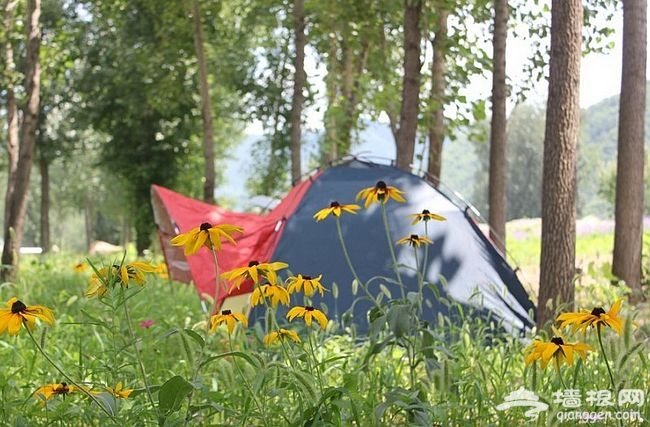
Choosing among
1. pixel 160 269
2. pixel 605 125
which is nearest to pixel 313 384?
pixel 160 269

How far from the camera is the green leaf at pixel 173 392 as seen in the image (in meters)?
2.48

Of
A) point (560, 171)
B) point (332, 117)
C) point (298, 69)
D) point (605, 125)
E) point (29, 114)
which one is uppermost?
point (605, 125)

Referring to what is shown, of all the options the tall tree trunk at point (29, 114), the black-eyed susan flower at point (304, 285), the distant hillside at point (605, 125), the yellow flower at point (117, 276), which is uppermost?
the distant hillside at point (605, 125)

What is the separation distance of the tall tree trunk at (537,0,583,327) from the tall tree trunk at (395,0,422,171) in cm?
289

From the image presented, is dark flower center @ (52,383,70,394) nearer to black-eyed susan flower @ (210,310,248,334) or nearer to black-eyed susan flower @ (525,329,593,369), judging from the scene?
black-eyed susan flower @ (210,310,248,334)

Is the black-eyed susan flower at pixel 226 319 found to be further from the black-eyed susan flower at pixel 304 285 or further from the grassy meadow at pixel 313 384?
the black-eyed susan flower at pixel 304 285

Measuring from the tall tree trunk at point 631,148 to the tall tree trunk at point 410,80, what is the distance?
2172mm

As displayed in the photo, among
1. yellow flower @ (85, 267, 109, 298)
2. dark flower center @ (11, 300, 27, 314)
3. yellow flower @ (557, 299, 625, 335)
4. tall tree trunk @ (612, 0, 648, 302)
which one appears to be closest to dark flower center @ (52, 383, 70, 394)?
yellow flower @ (85, 267, 109, 298)

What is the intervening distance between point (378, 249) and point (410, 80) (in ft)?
8.19

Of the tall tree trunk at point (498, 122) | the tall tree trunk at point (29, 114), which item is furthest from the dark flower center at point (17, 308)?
the tall tree trunk at point (498, 122)

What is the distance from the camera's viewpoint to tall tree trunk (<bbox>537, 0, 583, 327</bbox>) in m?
5.80

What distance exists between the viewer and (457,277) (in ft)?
22.5

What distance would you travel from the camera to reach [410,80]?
874 cm

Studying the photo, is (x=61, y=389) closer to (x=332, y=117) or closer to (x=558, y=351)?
(x=558, y=351)
